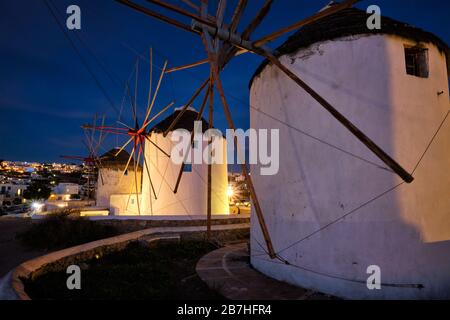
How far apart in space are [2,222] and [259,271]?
12498 mm

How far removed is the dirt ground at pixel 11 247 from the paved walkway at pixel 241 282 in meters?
4.88

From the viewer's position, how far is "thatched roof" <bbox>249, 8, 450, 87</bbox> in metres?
5.34

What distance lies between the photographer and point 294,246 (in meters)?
5.76

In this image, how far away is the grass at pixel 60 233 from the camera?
9273 mm

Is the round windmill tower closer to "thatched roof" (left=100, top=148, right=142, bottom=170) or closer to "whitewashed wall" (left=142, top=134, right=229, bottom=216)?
"whitewashed wall" (left=142, top=134, right=229, bottom=216)

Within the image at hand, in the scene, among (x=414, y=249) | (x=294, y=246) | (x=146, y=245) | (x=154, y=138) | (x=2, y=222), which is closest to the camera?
(x=414, y=249)

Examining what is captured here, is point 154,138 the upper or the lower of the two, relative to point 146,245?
upper

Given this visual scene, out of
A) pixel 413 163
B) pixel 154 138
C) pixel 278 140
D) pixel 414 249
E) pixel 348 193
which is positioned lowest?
pixel 414 249

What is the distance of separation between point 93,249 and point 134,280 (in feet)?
7.72

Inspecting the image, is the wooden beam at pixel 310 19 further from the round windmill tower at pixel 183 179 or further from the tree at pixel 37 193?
the tree at pixel 37 193

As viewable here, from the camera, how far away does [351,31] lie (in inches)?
213
